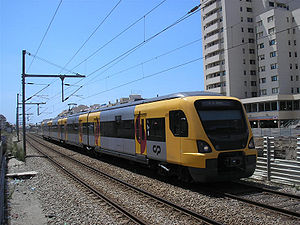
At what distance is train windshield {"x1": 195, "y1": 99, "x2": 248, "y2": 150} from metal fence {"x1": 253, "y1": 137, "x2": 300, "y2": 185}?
1362mm

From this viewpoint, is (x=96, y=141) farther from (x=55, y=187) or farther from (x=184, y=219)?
(x=184, y=219)

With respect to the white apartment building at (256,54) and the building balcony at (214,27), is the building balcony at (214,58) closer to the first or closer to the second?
the white apartment building at (256,54)

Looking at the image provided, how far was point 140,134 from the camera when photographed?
36.0 feet

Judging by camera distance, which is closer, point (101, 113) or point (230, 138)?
point (230, 138)

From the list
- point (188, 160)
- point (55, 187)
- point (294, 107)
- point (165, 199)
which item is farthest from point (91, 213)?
point (294, 107)

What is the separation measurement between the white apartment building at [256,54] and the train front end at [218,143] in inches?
1560

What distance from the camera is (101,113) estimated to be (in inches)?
639

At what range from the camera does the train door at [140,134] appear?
10695 mm

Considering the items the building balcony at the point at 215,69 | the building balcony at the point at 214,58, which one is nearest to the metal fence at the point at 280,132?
the building balcony at the point at 215,69

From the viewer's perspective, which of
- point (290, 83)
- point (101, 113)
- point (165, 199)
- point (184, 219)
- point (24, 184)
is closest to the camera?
point (184, 219)

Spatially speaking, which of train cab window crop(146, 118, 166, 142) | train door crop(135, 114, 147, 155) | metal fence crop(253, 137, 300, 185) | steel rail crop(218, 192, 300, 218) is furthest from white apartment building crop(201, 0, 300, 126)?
steel rail crop(218, 192, 300, 218)

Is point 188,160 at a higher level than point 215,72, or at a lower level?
lower

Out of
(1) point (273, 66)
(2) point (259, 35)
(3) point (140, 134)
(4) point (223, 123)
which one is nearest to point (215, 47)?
(2) point (259, 35)

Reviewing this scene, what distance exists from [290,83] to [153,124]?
45.9 meters
